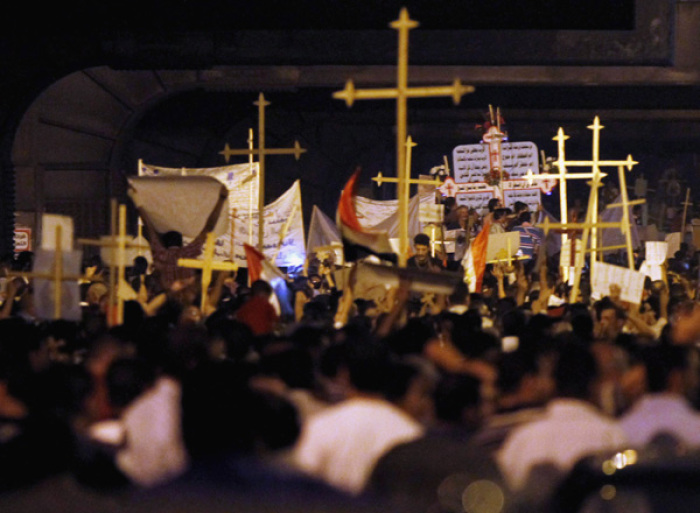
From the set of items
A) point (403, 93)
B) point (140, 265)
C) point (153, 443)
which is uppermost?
point (403, 93)

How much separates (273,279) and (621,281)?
2833 millimetres

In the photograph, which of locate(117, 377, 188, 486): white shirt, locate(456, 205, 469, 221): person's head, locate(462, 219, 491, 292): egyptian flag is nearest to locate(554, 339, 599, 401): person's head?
locate(117, 377, 188, 486): white shirt

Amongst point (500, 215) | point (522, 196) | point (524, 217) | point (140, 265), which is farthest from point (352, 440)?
point (522, 196)

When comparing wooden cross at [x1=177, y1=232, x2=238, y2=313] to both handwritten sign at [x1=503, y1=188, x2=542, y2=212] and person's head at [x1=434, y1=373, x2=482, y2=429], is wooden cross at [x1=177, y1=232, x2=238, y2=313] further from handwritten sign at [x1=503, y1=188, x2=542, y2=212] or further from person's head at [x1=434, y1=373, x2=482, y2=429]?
handwritten sign at [x1=503, y1=188, x2=542, y2=212]

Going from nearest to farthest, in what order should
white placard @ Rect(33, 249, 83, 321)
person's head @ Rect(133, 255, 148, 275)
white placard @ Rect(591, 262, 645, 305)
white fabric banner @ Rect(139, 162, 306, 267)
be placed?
white placard @ Rect(33, 249, 83, 321), white placard @ Rect(591, 262, 645, 305), person's head @ Rect(133, 255, 148, 275), white fabric banner @ Rect(139, 162, 306, 267)

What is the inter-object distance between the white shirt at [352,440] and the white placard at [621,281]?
19.2ft

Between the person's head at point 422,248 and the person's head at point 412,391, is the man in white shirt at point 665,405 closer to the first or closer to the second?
the person's head at point 412,391

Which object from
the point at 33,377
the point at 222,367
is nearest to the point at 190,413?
the point at 222,367

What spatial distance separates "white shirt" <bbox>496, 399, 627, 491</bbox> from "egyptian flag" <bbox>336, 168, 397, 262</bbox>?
431cm

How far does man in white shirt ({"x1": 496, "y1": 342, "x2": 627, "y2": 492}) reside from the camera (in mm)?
5445

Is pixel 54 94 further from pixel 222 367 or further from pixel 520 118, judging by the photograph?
pixel 222 367

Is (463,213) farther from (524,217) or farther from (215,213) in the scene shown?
(215,213)

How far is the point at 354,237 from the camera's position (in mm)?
10023

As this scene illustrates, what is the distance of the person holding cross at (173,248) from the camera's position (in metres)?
11.2
